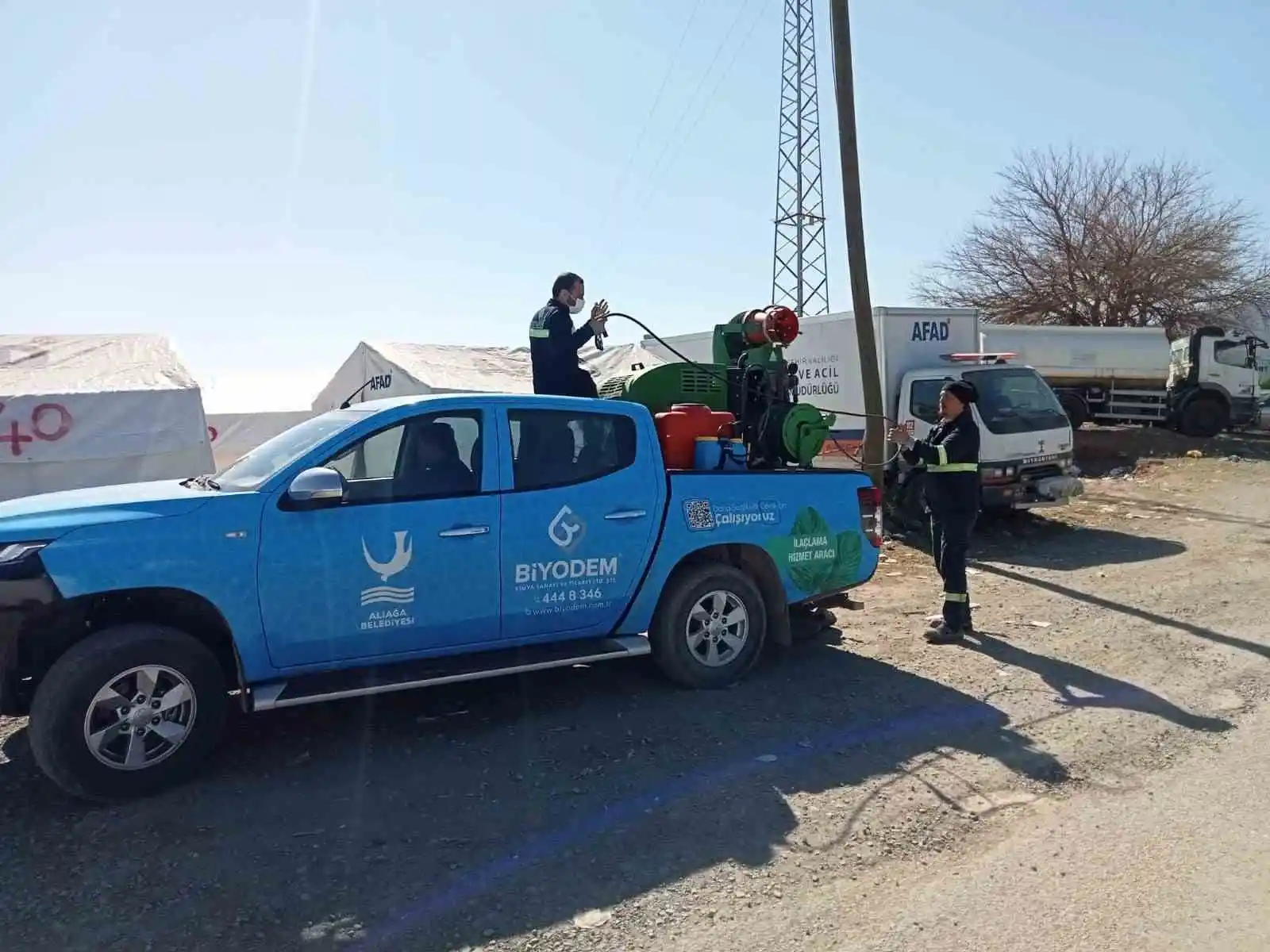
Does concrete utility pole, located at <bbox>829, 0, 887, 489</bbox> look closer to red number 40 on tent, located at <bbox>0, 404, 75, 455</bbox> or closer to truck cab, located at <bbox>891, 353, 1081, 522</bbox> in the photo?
truck cab, located at <bbox>891, 353, 1081, 522</bbox>

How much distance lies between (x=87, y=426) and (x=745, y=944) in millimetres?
10219

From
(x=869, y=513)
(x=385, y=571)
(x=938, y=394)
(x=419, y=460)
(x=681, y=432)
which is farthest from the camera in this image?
(x=938, y=394)

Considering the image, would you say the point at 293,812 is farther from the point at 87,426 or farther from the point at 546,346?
the point at 87,426

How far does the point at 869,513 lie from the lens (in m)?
6.48

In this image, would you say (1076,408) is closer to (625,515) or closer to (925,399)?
(925,399)

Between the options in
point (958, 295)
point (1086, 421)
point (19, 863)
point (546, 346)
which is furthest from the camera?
point (958, 295)

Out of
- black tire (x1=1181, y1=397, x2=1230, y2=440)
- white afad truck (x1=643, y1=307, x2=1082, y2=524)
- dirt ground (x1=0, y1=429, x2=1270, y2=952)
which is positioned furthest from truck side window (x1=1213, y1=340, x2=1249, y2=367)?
dirt ground (x1=0, y1=429, x2=1270, y2=952)

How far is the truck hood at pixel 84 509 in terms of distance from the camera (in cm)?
415

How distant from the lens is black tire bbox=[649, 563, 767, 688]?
18.6 feet

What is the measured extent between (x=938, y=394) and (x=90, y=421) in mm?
10248

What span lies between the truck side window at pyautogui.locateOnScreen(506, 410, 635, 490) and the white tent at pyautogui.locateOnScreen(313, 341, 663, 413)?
698 centimetres

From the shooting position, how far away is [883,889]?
3.52m

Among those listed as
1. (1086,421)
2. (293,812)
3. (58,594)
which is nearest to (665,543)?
(293,812)

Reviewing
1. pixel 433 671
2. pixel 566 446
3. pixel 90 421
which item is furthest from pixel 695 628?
pixel 90 421
